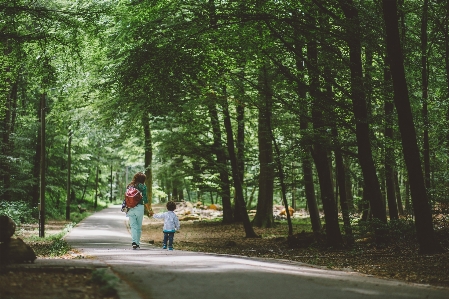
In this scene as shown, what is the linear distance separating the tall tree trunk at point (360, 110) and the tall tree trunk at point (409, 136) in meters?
1.24

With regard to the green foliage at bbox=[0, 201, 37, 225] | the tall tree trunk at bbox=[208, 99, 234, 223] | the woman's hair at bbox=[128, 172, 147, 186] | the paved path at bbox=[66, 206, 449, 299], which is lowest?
the paved path at bbox=[66, 206, 449, 299]

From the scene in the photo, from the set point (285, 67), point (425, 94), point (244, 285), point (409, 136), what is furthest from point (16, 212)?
point (244, 285)

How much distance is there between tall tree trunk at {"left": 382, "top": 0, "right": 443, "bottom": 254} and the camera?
980 centimetres

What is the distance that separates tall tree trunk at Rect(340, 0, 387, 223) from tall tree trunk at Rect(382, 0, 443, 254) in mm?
1242

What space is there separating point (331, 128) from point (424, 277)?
23.3 feet

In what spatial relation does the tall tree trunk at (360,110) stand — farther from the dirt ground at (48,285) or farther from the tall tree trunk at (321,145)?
the dirt ground at (48,285)

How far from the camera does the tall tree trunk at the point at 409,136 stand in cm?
980

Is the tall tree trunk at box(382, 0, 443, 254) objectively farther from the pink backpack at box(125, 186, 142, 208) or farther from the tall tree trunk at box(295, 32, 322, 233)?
the pink backpack at box(125, 186, 142, 208)

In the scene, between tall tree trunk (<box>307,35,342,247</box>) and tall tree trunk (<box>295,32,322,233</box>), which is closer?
tall tree trunk (<box>307,35,342,247</box>)

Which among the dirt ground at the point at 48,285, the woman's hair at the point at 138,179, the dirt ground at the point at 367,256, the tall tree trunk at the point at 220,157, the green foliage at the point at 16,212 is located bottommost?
the dirt ground at the point at 367,256

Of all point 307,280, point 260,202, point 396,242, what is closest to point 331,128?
point 396,242

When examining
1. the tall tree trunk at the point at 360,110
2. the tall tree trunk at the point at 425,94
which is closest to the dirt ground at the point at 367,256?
the tall tree trunk at the point at 360,110

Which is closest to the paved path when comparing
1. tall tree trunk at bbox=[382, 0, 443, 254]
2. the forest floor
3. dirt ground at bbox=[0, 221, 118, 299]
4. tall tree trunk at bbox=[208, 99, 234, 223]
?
dirt ground at bbox=[0, 221, 118, 299]

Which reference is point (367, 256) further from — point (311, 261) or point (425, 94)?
point (425, 94)
